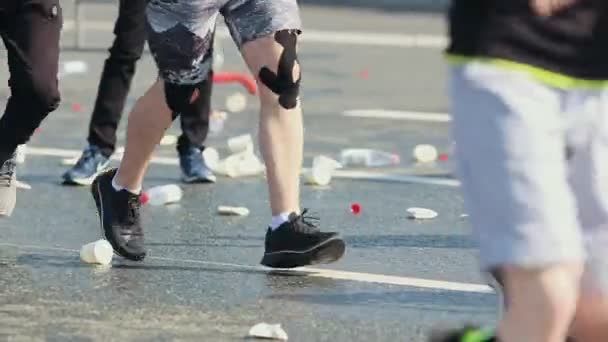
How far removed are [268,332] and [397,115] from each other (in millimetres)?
5654

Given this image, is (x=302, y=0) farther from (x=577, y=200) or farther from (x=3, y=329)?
(x=577, y=200)

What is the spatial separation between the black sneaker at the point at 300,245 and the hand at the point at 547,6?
7.83 ft

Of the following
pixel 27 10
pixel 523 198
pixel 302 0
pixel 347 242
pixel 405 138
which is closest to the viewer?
pixel 523 198

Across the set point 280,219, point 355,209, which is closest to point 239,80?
point 355,209

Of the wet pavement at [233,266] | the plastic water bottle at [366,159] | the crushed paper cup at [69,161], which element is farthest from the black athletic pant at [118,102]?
the plastic water bottle at [366,159]

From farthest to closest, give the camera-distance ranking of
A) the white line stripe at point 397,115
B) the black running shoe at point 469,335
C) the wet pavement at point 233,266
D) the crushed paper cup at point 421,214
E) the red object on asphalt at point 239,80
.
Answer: the red object on asphalt at point 239,80 → the white line stripe at point 397,115 → the crushed paper cup at point 421,214 → the wet pavement at point 233,266 → the black running shoe at point 469,335

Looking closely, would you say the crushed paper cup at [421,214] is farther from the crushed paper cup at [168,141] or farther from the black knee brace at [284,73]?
the crushed paper cup at [168,141]

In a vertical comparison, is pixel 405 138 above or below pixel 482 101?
below

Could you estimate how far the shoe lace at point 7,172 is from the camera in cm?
648

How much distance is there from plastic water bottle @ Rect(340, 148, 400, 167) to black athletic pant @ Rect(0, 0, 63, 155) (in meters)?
3.08

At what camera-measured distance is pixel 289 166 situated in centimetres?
595

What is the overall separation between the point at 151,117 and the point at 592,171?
272cm

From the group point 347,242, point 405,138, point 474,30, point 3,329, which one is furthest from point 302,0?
point 474,30

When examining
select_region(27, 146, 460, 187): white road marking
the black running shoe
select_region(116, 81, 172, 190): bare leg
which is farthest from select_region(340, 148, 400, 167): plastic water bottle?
the black running shoe
